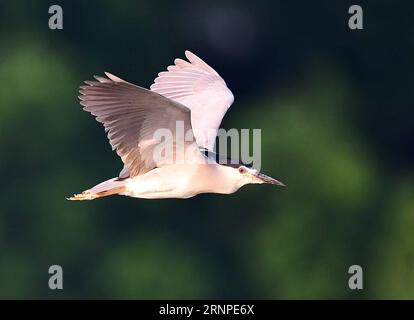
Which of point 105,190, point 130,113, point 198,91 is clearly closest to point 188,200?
point 198,91

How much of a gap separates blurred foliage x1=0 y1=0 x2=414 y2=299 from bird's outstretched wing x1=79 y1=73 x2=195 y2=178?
701cm

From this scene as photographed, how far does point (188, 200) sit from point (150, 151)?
29.0 ft

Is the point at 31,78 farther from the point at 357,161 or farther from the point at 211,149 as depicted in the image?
the point at 211,149

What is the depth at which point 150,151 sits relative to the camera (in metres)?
7.73

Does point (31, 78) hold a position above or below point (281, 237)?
above

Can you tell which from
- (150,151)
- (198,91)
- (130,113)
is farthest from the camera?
(198,91)

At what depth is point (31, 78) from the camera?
17.3m

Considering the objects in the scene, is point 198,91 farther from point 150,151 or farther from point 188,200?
point 188,200

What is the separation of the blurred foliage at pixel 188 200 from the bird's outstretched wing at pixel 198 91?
6.05 m
